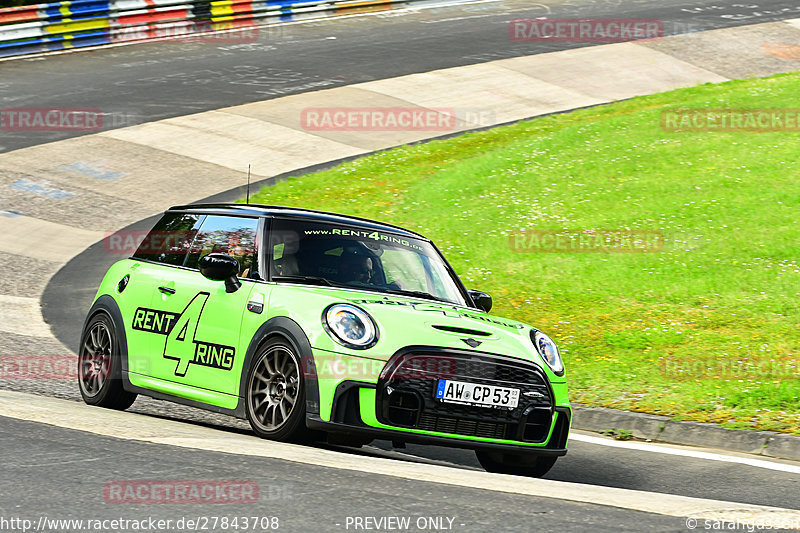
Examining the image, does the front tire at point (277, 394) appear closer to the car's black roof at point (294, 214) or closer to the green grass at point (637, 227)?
the car's black roof at point (294, 214)

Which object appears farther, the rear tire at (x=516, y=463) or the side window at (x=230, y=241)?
the side window at (x=230, y=241)

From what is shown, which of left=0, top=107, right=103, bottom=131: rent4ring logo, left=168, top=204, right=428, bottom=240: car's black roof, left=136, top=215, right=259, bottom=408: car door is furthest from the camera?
left=0, top=107, right=103, bottom=131: rent4ring logo

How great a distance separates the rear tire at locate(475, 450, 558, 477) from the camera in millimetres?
7000

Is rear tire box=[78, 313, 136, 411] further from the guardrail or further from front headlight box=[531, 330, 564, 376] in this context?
the guardrail

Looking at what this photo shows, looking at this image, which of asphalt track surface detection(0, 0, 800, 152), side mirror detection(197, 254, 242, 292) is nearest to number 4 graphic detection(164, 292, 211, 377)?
side mirror detection(197, 254, 242, 292)

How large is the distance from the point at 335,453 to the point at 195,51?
21731 millimetres

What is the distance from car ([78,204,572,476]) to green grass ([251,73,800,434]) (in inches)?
89.1

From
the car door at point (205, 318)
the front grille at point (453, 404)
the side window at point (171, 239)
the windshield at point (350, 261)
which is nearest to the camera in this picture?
the front grille at point (453, 404)

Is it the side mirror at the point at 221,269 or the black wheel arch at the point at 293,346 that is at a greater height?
the side mirror at the point at 221,269

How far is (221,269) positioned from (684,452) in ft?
11.5

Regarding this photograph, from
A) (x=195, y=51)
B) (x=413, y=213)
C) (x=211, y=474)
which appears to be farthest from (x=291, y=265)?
(x=195, y=51)

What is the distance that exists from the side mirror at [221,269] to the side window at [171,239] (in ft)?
2.58

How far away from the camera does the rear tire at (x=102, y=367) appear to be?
8.09 meters

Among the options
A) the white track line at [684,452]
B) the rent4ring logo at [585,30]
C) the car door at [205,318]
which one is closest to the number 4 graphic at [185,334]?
the car door at [205,318]
